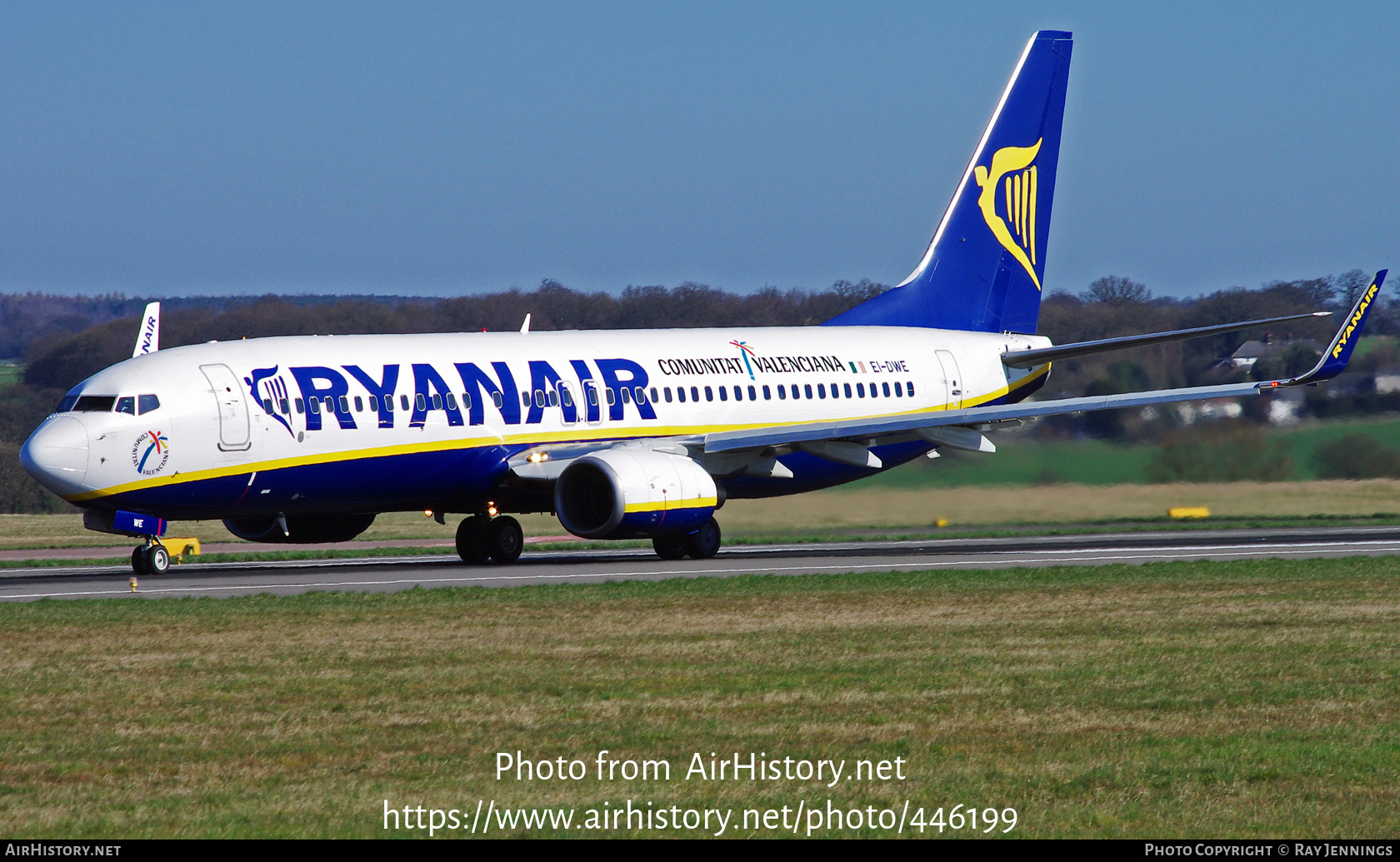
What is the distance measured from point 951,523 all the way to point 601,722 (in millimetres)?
23886

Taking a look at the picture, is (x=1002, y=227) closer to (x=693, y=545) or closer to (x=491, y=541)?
(x=693, y=545)

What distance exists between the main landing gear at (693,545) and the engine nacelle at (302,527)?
471cm

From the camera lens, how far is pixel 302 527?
90.3 ft

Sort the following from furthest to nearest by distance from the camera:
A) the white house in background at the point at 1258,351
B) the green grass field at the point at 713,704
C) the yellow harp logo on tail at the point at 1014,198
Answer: the white house in background at the point at 1258,351, the yellow harp logo on tail at the point at 1014,198, the green grass field at the point at 713,704

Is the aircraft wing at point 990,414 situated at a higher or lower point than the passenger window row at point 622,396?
lower

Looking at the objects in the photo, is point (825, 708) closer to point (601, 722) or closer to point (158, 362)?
point (601, 722)

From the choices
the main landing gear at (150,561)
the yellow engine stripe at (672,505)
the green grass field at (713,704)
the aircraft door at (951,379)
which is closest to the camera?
the green grass field at (713,704)

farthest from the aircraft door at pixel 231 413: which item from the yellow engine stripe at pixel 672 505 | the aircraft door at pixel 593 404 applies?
the aircraft door at pixel 593 404

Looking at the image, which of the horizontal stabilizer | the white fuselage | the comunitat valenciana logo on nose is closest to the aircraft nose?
the white fuselage

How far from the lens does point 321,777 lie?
32.9ft

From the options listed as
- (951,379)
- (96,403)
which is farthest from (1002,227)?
(96,403)

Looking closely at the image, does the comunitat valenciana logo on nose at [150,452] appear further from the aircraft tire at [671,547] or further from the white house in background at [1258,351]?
the white house in background at [1258,351]

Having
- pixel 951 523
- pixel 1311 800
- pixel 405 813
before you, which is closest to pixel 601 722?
pixel 405 813

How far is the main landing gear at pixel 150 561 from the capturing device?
1019 inches
